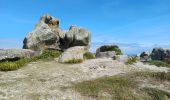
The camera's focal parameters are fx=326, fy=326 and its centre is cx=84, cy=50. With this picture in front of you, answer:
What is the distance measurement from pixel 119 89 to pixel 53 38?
21.7 m

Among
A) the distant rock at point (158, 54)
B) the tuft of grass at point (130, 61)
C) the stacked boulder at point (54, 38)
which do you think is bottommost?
the tuft of grass at point (130, 61)

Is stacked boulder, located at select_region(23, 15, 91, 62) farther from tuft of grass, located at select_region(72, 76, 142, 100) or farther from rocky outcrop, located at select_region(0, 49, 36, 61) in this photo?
tuft of grass, located at select_region(72, 76, 142, 100)

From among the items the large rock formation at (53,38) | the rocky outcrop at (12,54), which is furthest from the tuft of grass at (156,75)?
the large rock formation at (53,38)

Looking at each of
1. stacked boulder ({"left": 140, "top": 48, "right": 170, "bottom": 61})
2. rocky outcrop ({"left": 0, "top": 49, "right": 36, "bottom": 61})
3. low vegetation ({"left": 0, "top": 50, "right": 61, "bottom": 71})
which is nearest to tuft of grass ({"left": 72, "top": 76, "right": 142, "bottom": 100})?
low vegetation ({"left": 0, "top": 50, "right": 61, "bottom": 71})

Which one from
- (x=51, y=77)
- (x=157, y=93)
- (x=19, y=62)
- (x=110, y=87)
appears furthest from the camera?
(x=19, y=62)

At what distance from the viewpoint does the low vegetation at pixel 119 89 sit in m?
23.2

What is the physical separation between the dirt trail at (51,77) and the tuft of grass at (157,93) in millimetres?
4631

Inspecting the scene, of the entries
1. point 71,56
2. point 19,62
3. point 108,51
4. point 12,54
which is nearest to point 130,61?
point 71,56

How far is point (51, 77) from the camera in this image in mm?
26719

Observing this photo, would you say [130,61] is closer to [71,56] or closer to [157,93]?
[71,56]

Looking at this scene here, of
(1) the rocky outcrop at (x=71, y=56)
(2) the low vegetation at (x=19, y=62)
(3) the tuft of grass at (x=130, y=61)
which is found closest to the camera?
(2) the low vegetation at (x=19, y=62)

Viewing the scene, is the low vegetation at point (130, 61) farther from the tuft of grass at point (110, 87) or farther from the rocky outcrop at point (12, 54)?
the rocky outcrop at point (12, 54)

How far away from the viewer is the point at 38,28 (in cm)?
4519

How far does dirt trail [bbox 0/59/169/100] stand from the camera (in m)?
22.5
